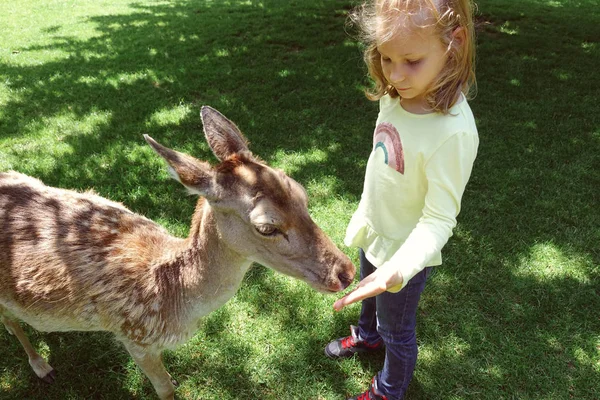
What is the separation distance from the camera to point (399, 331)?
2.66 m

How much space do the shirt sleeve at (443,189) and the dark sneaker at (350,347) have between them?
1752 millimetres

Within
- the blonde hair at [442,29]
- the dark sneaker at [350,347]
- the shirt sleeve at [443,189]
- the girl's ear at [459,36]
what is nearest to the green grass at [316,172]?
the dark sneaker at [350,347]

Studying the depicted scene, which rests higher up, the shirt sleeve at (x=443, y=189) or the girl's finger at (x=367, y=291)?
the shirt sleeve at (x=443, y=189)

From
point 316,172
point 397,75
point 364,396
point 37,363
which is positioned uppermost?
point 397,75

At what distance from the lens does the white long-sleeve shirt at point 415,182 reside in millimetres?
1936

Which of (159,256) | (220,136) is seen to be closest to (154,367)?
(159,256)

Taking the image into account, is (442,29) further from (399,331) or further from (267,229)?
(399,331)

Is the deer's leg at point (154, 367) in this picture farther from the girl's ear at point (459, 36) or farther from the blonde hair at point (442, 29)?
the girl's ear at point (459, 36)

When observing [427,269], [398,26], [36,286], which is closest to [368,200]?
[427,269]

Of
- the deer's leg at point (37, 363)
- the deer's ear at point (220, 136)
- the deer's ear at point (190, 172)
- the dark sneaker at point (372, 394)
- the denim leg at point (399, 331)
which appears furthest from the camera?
the deer's leg at point (37, 363)

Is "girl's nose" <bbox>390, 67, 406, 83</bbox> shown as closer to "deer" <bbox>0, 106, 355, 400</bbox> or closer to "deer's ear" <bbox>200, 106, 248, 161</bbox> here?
"deer" <bbox>0, 106, 355, 400</bbox>

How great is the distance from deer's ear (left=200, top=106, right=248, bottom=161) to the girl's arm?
118cm

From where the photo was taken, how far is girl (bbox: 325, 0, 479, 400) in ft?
6.17

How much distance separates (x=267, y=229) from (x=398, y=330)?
1080mm
